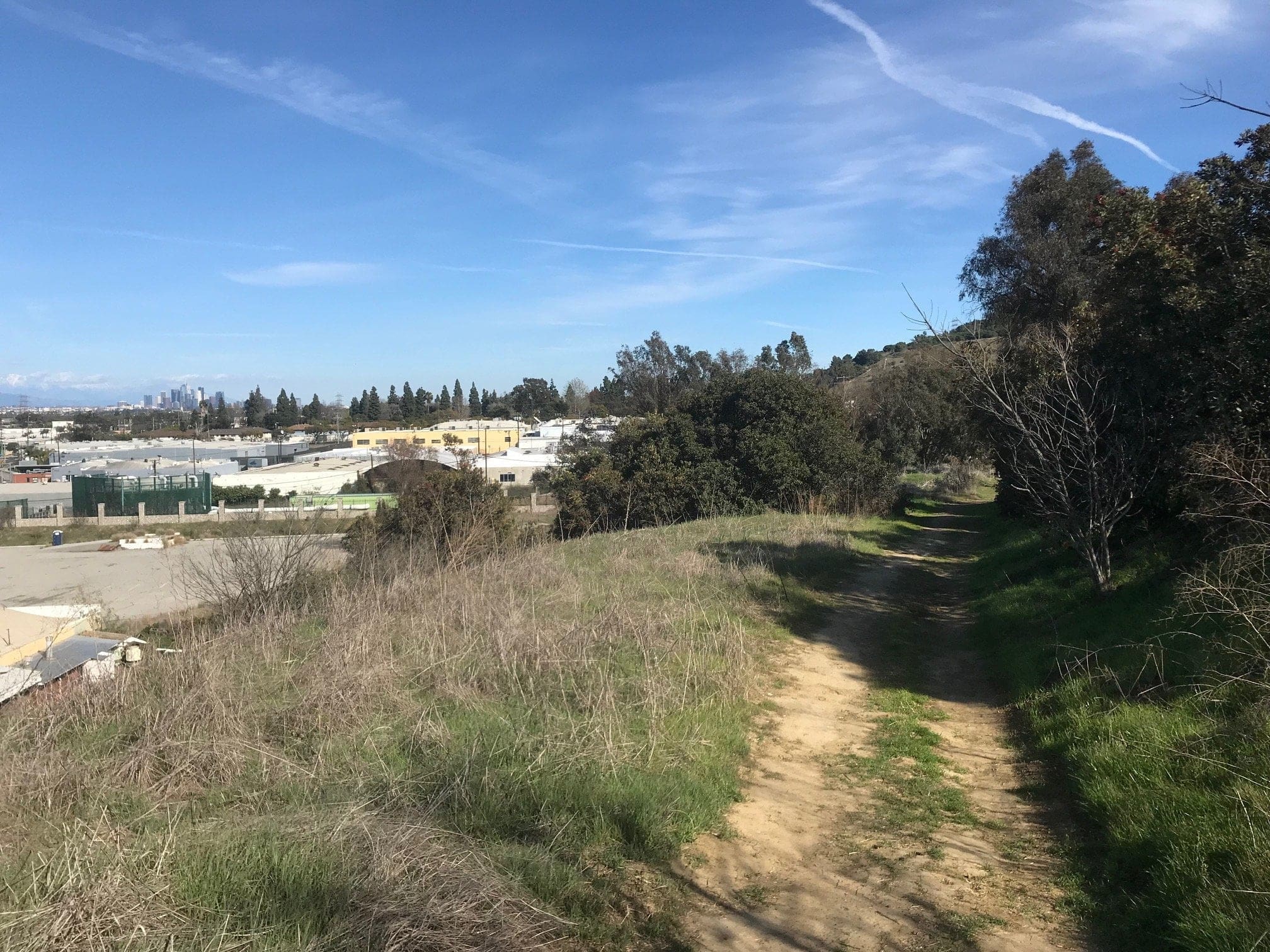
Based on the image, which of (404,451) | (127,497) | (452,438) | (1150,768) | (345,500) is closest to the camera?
(1150,768)

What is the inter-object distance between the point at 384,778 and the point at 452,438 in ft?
252

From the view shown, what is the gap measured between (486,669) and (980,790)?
377cm

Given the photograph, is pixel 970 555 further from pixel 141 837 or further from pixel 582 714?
pixel 141 837

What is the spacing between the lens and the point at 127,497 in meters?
54.6

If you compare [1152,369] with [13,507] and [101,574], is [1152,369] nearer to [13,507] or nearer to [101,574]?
[101,574]

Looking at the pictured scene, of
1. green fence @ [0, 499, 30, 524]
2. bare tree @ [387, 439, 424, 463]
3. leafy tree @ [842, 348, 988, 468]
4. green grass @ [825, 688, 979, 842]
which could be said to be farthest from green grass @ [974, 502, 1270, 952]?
green fence @ [0, 499, 30, 524]

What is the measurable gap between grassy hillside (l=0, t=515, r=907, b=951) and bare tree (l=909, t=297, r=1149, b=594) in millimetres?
3966

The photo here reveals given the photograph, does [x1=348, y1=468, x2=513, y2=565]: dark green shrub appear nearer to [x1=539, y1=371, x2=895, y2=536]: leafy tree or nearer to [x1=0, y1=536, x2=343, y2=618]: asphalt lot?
[x1=0, y1=536, x2=343, y2=618]: asphalt lot

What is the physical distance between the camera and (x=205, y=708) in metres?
5.73

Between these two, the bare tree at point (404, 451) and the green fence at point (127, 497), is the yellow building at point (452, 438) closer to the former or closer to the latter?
the bare tree at point (404, 451)

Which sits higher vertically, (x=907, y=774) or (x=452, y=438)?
(x=452, y=438)

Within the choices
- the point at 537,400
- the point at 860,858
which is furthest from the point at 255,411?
the point at 860,858

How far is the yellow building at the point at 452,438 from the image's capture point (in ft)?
256

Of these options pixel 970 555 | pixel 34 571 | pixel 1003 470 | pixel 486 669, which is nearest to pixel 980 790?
pixel 486 669
